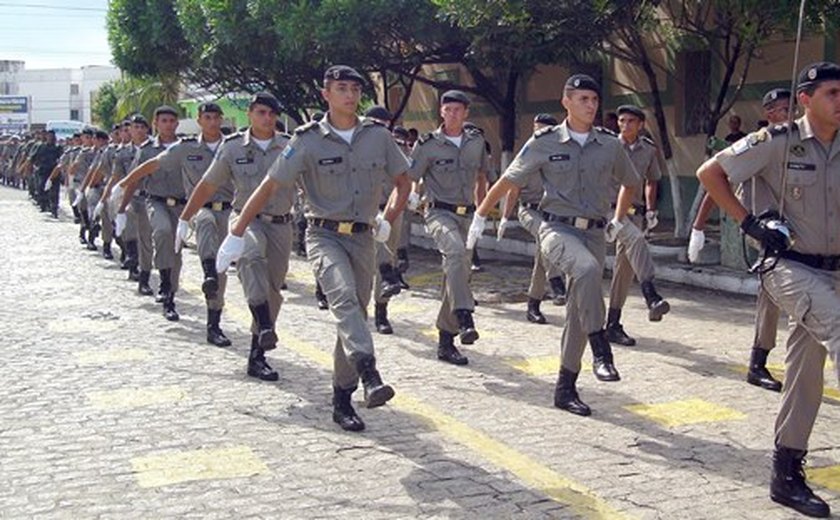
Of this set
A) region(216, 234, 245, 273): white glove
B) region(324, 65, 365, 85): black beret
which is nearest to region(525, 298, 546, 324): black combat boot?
region(216, 234, 245, 273): white glove

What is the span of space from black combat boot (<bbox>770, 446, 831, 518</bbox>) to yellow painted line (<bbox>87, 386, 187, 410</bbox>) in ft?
12.4

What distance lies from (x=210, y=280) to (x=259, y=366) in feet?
3.22

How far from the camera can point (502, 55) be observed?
15305 mm

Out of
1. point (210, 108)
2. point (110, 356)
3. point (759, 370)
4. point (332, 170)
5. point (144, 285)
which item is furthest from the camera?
point (144, 285)

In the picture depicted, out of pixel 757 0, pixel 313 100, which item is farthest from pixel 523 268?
pixel 313 100

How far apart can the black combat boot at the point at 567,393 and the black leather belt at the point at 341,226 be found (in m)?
1.51

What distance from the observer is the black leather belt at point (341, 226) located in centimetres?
624

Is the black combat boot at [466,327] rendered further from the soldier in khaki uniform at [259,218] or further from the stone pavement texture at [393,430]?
the soldier in khaki uniform at [259,218]

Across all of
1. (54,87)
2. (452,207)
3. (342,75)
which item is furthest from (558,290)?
(54,87)

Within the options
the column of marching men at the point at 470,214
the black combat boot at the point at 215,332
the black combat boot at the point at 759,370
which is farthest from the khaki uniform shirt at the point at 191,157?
the black combat boot at the point at 759,370

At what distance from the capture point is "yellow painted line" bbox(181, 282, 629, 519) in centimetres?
484

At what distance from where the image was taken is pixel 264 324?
7371mm

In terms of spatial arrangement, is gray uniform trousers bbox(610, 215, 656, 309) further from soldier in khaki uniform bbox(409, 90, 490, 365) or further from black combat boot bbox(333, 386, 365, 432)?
black combat boot bbox(333, 386, 365, 432)

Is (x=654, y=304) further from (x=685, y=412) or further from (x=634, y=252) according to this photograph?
(x=685, y=412)
